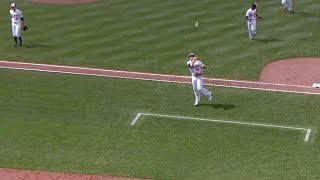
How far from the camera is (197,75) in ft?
76.2

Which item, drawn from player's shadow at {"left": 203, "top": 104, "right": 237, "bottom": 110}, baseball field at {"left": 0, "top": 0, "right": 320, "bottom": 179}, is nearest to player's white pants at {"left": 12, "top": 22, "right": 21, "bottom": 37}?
baseball field at {"left": 0, "top": 0, "right": 320, "bottom": 179}

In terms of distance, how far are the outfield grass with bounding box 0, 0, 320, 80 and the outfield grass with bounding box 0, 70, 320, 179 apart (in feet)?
8.54

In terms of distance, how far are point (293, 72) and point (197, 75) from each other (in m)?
5.86

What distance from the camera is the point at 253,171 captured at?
18.4 m

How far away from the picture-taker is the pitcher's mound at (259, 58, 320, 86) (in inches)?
1035

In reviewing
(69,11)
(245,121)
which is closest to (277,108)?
(245,121)

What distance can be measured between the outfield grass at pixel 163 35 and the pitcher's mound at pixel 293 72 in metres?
0.43

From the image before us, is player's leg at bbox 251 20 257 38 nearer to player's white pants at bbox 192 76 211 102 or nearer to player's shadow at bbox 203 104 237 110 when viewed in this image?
player's shadow at bbox 203 104 237 110

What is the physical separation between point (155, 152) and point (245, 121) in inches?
162

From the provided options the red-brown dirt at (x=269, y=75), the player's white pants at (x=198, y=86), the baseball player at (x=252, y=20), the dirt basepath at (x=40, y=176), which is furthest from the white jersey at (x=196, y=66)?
the baseball player at (x=252, y=20)

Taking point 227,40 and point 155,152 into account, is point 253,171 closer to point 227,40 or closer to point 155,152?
point 155,152

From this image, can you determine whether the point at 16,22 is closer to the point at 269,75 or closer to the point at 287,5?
the point at 269,75

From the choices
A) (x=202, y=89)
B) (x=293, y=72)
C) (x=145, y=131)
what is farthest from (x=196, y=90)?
(x=293, y=72)

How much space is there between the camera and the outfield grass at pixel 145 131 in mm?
18703
